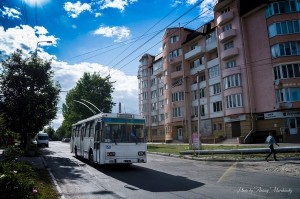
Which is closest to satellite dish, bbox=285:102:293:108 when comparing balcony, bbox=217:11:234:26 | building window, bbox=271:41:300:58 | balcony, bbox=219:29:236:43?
building window, bbox=271:41:300:58

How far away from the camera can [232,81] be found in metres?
41.2

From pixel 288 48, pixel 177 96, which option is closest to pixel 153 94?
pixel 177 96

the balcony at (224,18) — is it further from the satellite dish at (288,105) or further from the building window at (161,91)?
the building window at (161,91)

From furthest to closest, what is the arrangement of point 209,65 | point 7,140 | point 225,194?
point 209,65 → point 7,140 → point 225,194

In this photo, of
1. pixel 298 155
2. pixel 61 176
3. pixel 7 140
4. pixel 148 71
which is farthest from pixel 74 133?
pixel 148 71

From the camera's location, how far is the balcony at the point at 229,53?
4066cm

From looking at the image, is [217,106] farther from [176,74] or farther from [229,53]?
[176,74]

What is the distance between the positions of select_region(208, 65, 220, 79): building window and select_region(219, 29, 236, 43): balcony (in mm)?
4581

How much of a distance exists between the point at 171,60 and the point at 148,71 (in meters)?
17.1

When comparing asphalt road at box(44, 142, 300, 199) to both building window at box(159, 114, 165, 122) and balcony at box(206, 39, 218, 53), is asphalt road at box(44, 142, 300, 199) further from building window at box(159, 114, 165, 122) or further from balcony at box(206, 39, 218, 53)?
building window at box(159, 114, 165, 122)

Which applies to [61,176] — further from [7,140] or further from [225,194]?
[225,194]

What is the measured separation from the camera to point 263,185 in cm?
1043

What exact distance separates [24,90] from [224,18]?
29368 mm

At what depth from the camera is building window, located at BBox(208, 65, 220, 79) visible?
4534cm
